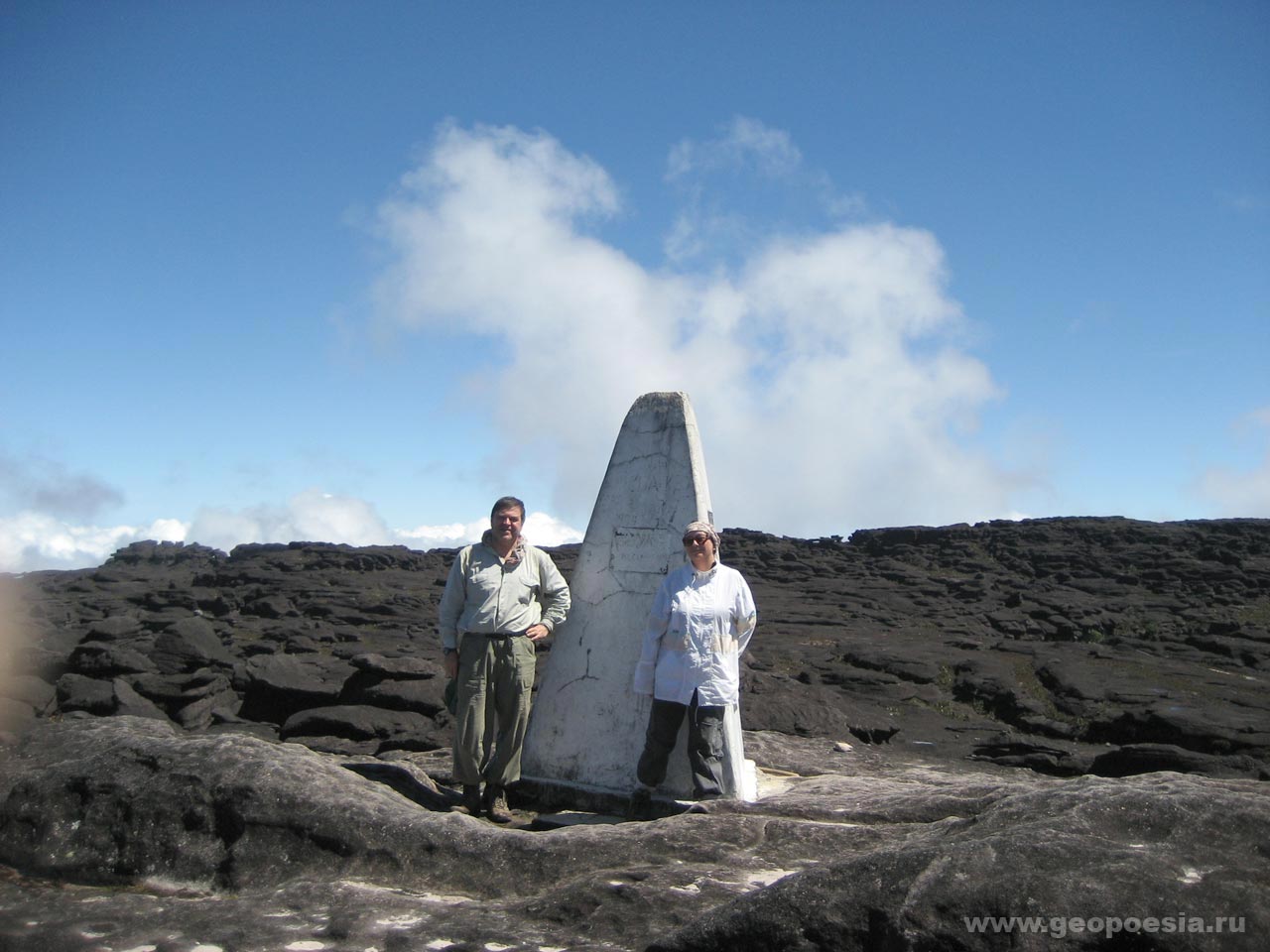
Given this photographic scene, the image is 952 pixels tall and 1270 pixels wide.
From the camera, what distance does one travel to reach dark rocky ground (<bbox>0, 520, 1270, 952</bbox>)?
8.23 ft

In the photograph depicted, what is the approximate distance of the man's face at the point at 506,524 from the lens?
16.4ft

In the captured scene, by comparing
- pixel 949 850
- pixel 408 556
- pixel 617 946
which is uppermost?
pixel 408 556

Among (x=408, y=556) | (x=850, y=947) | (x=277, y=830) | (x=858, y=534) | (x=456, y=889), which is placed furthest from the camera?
(x=858, y=534)

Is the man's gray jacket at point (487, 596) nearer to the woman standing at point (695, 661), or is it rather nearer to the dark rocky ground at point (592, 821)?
the woman standing at point (695, 661)

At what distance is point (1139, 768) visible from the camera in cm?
798

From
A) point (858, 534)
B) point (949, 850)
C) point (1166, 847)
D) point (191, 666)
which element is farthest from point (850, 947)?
point (858, 534)

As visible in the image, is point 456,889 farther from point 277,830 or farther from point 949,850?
point 949,850

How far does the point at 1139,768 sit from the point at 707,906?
20.7 ft

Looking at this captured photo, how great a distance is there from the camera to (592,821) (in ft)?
16.3

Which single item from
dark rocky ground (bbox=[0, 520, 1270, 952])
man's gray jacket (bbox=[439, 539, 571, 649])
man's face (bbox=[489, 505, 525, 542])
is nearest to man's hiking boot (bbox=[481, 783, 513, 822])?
dark rocky ground (bbox=[0, 520, 1270, 952])

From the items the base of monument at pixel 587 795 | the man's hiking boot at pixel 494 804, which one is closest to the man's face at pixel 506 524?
the man's hiking boot at pixel 494 804

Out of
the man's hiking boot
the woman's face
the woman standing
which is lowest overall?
the man's hiking boot

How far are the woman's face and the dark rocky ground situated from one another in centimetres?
112

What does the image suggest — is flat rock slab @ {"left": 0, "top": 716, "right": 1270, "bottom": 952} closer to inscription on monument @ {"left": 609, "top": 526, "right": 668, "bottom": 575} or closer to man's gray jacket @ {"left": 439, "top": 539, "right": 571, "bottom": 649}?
man's gray jacket @ {"left": 439, "top": 539, "right": 571, "bottom": 649}
